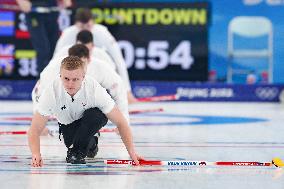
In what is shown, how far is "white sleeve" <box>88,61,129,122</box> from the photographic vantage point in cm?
646

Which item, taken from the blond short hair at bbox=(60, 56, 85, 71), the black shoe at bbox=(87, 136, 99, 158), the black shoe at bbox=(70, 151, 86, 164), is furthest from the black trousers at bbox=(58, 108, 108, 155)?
the blond short hair at bbox=(60, 56, 85, 71)

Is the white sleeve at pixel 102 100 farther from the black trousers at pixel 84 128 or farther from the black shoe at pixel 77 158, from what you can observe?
the black shoe at pixel 77 158

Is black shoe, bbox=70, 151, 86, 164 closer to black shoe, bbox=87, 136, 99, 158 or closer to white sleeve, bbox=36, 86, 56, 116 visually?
black shoe, bbox=87, 136, 99, 158

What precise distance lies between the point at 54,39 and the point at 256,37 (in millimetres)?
3492

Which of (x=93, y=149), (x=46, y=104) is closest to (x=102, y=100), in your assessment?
(x=46, y=104)

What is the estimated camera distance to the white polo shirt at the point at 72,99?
Result: 5359 millimetres

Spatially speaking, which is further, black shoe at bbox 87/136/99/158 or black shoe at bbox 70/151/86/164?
black shoe at bbox 87/136/99/158

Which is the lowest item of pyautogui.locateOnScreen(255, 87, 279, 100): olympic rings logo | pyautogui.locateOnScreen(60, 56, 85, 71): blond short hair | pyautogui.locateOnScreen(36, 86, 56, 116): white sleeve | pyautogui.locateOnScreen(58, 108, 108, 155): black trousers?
pyautogui.locateOnScreen(255, 87, 279, 100): olympic rings logo

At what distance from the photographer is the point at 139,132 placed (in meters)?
8.35

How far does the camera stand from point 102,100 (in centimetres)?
543

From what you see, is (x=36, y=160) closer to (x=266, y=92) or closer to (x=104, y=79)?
(x=104, y=79)

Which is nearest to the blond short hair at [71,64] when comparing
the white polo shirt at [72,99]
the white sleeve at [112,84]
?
the white polo shirt at [72,99]

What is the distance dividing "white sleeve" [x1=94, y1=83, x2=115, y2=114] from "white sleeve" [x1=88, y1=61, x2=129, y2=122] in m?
0.96

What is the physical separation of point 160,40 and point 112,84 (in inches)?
260
